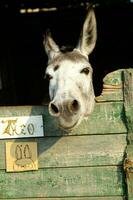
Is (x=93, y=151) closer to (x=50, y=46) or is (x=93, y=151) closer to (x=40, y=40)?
(x=50, y=46)

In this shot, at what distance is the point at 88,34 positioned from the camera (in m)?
3.32

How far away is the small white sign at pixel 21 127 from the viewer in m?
A: 2.98

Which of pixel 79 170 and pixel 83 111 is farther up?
pixel 83 111

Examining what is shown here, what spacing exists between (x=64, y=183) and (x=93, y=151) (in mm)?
280

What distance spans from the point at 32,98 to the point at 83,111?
6.22 metres

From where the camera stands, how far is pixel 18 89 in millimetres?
9086

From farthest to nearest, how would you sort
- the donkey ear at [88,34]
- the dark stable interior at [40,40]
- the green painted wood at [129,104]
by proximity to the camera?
the dark stable interior at [40,40] < the donkey ear at [88,34] < the green painted wood at [129,104]

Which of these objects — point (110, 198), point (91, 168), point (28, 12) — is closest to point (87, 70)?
point (91, 168)

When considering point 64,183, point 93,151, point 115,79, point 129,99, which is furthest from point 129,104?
point 64,183

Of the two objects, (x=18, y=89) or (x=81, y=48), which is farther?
(x=18, y=89)

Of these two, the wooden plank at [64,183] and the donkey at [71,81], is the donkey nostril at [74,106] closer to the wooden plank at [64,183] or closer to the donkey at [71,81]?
the donkey at [71,81]

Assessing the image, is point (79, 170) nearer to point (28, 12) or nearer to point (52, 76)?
point (52, 76)

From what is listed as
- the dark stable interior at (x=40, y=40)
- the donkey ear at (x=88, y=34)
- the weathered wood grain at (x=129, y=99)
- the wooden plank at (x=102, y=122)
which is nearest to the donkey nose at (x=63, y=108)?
the wooden plank at (x=102, y=122)

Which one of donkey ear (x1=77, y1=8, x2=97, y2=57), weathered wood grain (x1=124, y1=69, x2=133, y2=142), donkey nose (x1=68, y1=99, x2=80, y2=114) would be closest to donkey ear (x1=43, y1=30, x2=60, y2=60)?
donkey ear (x1=77, y1=8, x2=97, y2=57)
